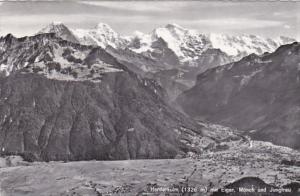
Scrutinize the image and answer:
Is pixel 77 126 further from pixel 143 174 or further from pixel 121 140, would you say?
pixel 143 174

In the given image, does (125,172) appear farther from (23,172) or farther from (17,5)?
(17,5)

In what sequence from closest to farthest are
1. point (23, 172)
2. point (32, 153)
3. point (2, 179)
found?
point (2, 179), point (23, 172), point (32, 153)

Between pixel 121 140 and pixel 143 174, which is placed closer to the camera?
pixel 143 174

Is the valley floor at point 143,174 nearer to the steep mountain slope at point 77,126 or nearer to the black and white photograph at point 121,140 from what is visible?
the black and white photograph at point 121,140

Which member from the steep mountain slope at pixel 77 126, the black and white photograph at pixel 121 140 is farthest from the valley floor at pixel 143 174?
the steep mountain slope at pixel 77 126

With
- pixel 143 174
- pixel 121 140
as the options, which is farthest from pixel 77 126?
pixel 143 174

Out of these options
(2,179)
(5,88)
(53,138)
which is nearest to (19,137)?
(53,138)

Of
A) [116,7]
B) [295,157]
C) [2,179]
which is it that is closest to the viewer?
[116,7]

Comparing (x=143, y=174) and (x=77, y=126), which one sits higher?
(x=77, y=126)
